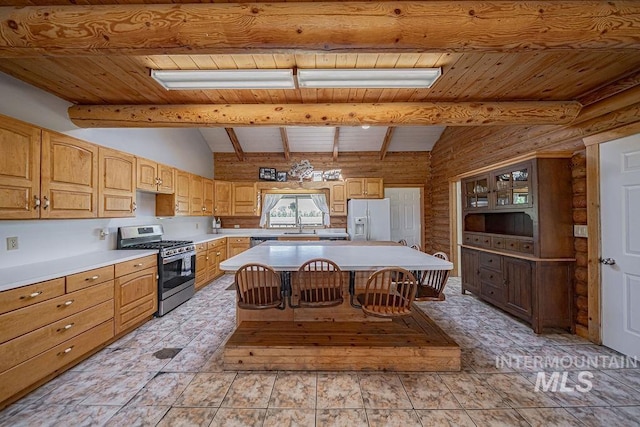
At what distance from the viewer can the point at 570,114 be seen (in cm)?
284

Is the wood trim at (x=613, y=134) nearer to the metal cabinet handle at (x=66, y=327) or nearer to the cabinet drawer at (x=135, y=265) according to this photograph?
the cabinet drawer at (x=135, y=265)

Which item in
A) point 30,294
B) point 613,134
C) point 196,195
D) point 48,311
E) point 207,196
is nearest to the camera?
point 30,294

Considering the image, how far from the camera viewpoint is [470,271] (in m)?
4.14

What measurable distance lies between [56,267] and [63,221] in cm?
72

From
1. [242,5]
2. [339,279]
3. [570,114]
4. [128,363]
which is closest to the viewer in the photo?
Answer: [242,5]

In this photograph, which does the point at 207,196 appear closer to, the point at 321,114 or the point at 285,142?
the point at 285,142

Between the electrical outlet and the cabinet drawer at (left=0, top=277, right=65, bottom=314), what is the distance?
2.12 ft

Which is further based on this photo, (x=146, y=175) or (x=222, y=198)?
(x=222, y=198)

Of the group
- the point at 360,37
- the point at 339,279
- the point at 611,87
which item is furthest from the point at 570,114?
the point at 339,279

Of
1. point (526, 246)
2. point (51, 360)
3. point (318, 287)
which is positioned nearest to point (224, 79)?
point (318, 287)

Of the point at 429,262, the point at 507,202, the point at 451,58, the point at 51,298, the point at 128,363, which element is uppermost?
the point at 451,58

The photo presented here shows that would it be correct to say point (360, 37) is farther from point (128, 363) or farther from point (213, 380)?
point (128, 363)

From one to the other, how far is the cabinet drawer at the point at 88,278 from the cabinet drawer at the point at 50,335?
0.23 m

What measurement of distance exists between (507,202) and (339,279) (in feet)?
8.77
